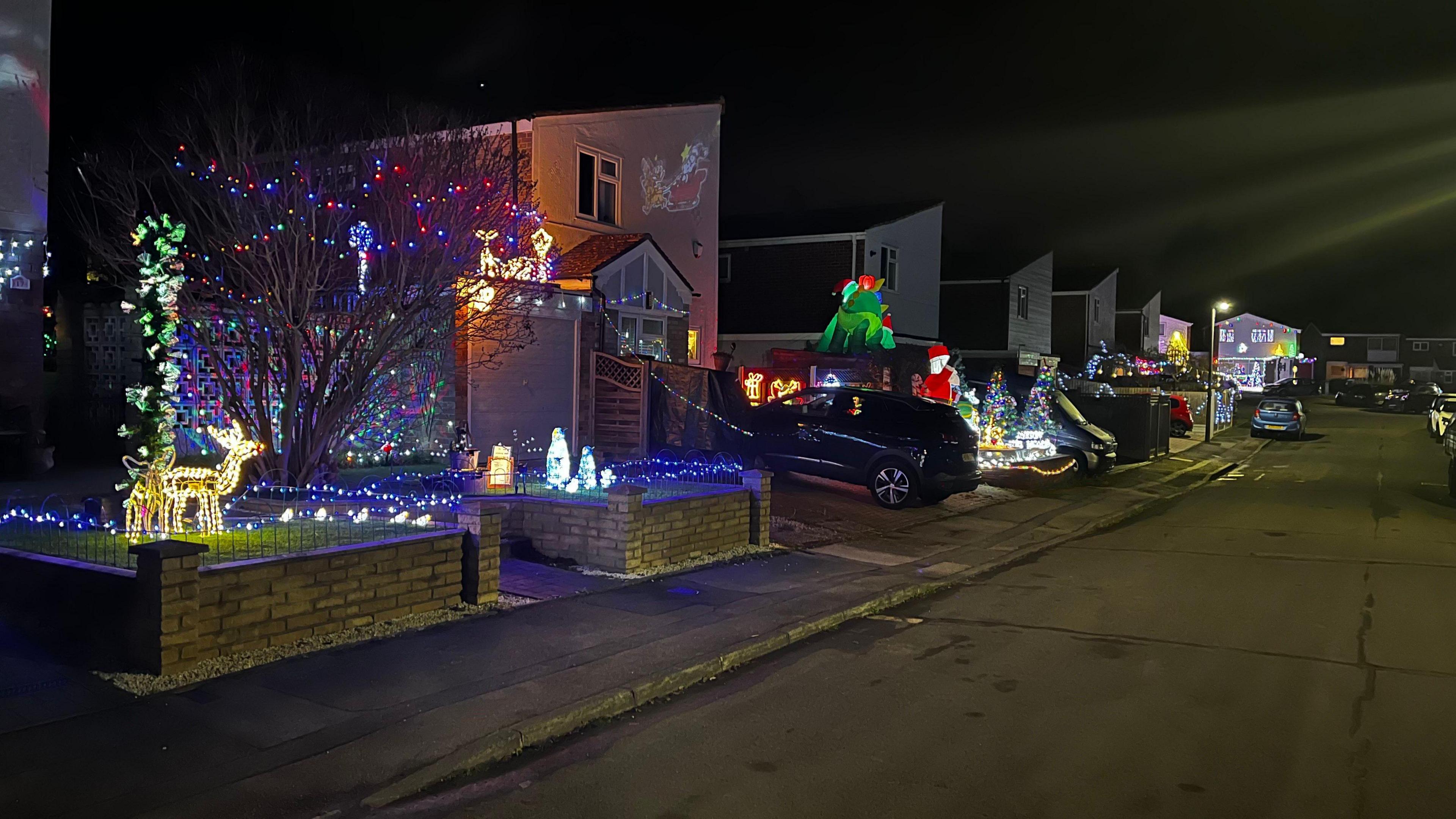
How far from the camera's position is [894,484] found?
15.2 meters

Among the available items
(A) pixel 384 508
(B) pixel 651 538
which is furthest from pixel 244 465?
(B) pixel 651 538

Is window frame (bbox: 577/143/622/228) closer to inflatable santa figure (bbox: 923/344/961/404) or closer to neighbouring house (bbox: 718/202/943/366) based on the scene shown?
inflatable santa figure (bbox: 923/344/961/404)

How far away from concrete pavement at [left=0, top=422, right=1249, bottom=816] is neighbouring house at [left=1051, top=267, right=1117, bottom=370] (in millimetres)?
37578

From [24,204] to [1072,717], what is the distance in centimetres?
1305

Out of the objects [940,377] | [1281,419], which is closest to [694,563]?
[940,377]

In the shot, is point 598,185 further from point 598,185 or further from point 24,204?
point 24,204

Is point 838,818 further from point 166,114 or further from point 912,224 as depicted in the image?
point 912,224

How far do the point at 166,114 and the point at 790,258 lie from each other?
19.4 m

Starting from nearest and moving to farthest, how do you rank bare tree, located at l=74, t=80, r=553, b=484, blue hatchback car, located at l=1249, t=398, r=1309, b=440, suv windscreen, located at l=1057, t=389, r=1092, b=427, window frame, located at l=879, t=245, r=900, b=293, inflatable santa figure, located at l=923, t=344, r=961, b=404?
bare tree, located at l=74, t=80, r=553, b=484
inflatable santa figure, located at l=923, t=344, r=961, b=404
suv windscreen, located at l=1057, t=389, r=1092, b=427
window frame, located at l=879, t=245, r=900, b=293
blue hatchback car, located at l=1249, t=398, r=1309, b=440

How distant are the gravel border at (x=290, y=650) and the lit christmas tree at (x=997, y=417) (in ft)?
45.6

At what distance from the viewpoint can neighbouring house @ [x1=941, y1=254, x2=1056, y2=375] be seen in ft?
123

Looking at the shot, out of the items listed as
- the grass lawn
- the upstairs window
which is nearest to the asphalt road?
the grass lawn

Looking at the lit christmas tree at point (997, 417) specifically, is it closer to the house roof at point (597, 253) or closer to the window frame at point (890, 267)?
the house roof at point (597, 253)

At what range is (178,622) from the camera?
242 inches
